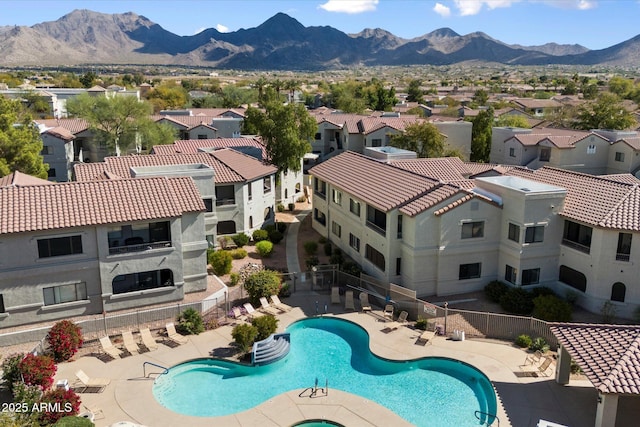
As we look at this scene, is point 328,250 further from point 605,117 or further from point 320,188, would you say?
point 605,117

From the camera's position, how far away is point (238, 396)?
24.6m

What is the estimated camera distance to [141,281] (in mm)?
32094

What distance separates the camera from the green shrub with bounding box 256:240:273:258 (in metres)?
42.0

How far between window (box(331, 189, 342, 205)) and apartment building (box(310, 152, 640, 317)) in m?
6.08

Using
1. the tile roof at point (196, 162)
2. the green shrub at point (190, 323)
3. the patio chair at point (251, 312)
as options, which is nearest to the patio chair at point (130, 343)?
the green shrub at point (190, 323)

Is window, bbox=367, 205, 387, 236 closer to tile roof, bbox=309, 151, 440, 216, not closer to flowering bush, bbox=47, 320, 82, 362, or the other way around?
tile roof, bbox=309, 151, 440, 216

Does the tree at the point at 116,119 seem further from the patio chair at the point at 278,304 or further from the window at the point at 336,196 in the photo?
the patio chair at the point at 278,304

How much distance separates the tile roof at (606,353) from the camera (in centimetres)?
2007

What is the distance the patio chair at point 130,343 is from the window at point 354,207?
18222 mm

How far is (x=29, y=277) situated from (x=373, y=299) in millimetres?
20131

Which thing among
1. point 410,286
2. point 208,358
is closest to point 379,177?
point 410,286

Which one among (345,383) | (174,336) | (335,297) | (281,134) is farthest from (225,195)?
(345,383)

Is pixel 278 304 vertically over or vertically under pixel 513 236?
under

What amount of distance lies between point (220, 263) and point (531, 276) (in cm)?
2095
